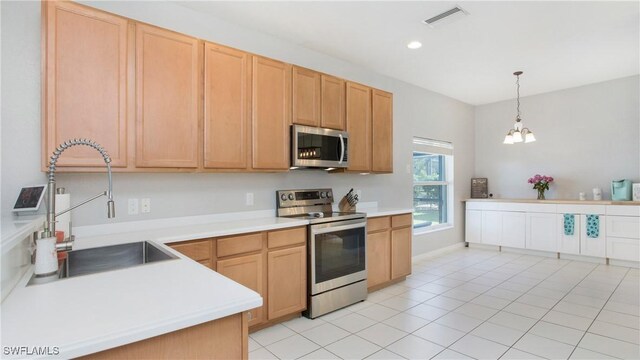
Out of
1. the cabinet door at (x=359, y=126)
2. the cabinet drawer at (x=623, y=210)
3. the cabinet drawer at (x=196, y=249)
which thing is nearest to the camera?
the cabinet drawer at (x=196, y=249)

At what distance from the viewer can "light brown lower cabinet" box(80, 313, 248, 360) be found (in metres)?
0.88

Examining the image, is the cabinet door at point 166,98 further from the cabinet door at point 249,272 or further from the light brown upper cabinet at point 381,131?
the light brown upper cabinet at point 381,131

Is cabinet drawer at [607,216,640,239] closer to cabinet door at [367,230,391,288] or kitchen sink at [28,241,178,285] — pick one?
cabinet door at [367,230,391,288]

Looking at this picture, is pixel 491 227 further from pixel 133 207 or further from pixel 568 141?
pixel 133 207

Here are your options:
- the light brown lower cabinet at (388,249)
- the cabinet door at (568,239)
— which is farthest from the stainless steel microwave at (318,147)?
the cabinet door at (568,239)

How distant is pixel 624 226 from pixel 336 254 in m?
4.25

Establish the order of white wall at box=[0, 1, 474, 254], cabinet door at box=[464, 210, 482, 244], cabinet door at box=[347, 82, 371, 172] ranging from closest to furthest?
white wall at box=[0, 1, 474, 254] → cabinet door at box=[347, 82, 371, 172] → cabinet door at box=[464, 210, 482, 244]

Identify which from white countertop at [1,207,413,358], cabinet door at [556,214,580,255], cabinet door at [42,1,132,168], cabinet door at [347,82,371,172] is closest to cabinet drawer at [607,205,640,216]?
cabinet door at [556,214,580,255]

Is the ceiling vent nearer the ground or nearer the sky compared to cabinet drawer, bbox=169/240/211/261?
nearer the sky

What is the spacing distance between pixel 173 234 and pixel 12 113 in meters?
1.21

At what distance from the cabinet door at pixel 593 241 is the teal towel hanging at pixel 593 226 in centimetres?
2

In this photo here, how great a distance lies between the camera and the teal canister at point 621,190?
15.6 ft

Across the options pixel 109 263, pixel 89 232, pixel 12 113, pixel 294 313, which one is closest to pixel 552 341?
pixel 294 313

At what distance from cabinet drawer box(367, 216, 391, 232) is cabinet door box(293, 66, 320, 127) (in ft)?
3.90
